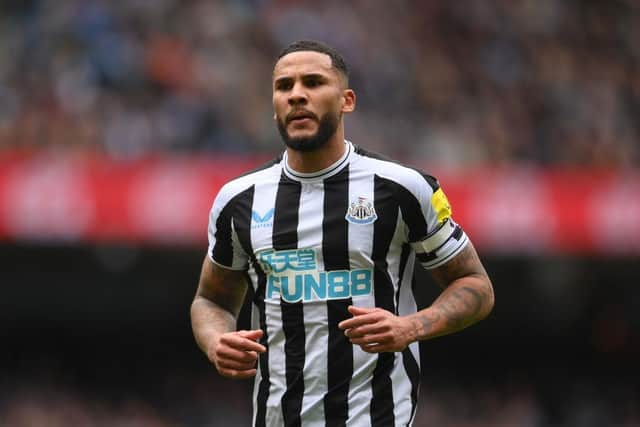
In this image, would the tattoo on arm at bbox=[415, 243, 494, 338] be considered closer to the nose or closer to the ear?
the ear

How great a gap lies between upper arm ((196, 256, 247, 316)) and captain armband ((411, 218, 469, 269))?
2.54 ft

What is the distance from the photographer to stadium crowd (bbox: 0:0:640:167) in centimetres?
Result: 1395

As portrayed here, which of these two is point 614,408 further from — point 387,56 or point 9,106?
point 9,106

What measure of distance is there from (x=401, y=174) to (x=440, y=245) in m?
0.32

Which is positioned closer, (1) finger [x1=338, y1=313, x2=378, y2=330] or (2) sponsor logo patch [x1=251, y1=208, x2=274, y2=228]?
(1) finger [x1=338, y1=313, x2=378, y2=330]

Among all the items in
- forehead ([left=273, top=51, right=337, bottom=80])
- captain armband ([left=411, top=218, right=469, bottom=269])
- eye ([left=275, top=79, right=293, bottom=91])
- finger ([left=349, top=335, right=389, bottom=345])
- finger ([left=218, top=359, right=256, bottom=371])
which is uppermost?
forehead ([left=273, top=51, right=337, bottom=80])

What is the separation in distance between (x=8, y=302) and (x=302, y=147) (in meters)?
13.0

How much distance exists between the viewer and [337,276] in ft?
16.4

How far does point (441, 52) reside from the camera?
16438 millimetres

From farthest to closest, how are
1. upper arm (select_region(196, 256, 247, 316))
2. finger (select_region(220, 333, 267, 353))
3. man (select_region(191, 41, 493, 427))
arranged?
upper arm (select_region(196, 256, 247, 316))
man (select_region(191, 41, 493, 427))
finger (select_region(220, 333, 267, 353))

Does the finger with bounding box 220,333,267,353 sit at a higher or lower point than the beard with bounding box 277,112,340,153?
lower

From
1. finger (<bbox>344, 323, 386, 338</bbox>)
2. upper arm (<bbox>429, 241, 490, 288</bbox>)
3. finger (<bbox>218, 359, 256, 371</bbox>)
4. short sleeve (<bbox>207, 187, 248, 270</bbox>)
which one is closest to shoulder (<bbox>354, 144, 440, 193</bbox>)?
upper arm (<bbox>429, 241, 490, 288</bbox>)

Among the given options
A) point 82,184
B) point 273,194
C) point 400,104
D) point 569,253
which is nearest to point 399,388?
point 273,194

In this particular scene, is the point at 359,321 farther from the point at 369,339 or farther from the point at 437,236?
the point at 437,236
